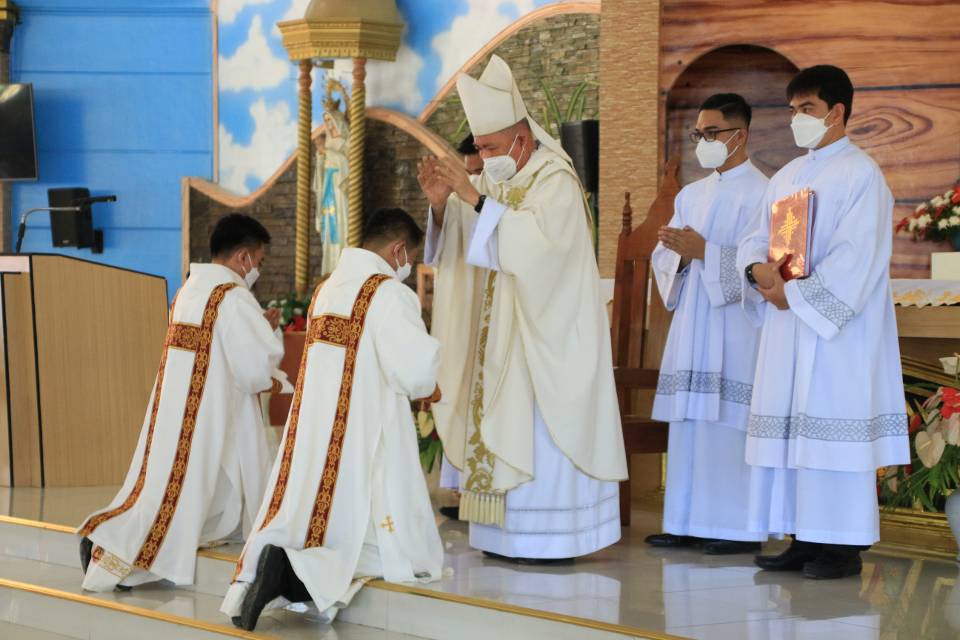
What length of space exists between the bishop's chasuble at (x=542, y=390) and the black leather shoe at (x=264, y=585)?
2.88ft

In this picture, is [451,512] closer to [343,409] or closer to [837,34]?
[343,409]

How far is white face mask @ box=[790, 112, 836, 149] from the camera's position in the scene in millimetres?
4715

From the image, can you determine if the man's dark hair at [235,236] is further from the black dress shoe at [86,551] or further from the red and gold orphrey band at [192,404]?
the black dress shoe at [86,551]

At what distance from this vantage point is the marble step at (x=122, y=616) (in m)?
4.50

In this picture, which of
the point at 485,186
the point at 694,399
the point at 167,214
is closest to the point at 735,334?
the point at 694,399

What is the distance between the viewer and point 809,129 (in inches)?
186

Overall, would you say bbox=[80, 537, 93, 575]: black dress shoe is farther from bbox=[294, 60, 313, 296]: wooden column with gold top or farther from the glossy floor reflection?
bbox=[294, 60, 313, 296]: wooden column with gold top

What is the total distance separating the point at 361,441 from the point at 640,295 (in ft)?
6.54

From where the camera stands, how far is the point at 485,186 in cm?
536

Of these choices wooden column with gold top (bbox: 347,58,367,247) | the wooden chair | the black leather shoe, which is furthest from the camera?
wooden column with gold top (bbox: 347,58,367,247)

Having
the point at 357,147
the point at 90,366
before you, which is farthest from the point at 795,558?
the point at 357,147

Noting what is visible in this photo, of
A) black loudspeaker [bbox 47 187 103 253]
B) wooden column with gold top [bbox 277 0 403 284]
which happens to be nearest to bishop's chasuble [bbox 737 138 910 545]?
wooden column with gold top [bbox 277 0 403 284]

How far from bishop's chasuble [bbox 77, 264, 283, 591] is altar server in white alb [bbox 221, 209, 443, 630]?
700 mm

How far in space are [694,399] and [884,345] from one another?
2.74ft
